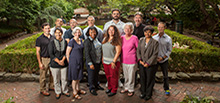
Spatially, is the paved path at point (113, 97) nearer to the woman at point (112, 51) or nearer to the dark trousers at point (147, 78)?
the dark trousers at point (147, 78)

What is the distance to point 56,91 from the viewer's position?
4.81 meters

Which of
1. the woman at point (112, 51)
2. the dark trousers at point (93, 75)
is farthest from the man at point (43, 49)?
the woman at point (112, 51)

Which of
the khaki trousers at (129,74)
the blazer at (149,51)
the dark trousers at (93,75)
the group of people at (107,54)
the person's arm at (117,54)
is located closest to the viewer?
the blazer at (149,51)

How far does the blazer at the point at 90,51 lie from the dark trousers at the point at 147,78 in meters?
1.26

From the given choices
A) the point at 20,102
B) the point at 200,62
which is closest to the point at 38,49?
the point at 20,102

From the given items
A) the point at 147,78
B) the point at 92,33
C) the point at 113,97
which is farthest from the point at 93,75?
the point at 147,78

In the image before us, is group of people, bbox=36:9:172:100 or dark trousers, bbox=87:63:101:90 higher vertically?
group of people, bbox=36:9:172:100

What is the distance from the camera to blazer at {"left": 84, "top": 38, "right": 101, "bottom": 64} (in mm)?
4637

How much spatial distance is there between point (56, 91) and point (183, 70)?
4127 mm

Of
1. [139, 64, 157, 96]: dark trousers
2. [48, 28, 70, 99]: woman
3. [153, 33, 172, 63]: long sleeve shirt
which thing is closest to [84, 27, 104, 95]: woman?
[48, 28, 70, 99]: woman

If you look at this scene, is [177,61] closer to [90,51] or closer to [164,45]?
[164,45]

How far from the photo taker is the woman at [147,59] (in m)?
4.42

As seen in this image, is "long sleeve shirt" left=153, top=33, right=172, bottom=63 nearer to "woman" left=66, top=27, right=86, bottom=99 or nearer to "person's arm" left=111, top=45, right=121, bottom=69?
"person's arm" left=111, top=45, right=121, bottom=69

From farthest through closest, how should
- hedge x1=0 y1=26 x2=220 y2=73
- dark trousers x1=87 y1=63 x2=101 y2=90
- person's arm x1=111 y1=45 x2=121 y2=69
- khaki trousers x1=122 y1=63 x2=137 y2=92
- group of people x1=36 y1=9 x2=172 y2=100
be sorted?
1. hedge x1=0 y1=26 x2=220 y2=73
2. dark trousers x1=87 y1=63 x2=101 y2=90
3. khaki trousers x1=122 y1=63 x2=137 y2=92
4. person's arm x1=111 y1=45 x2=121 y2=69
5. group of people x1=36 y1=9 x2=172 y2=100
